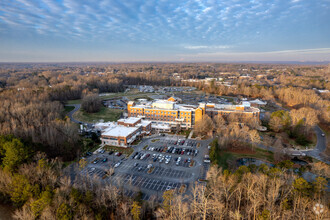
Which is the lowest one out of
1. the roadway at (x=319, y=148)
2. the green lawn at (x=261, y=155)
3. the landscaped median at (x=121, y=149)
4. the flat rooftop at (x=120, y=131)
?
the roadway at (x=319, y=148)

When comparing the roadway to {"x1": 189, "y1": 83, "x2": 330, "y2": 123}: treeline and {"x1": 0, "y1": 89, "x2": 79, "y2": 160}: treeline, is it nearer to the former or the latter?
{"x1": 189, "y1": 83, "x2": 330, "y2": 123}: treeline

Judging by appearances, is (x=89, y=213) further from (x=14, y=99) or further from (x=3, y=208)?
(x=14, y=99)

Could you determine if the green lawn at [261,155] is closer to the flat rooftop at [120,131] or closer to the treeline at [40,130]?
the flat rooftop at [120,131]

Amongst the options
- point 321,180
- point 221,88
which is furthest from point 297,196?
point 221,88

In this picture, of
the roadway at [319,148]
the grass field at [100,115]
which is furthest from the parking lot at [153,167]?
the grass field at [100,115]

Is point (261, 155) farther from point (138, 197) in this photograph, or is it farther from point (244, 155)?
point (138, 197)

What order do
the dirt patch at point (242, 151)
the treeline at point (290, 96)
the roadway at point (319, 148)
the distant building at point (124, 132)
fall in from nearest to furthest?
the roadway at point (319, 148) < the dirt patch at point (242, 151) < the distant building at point (124, 132) < the treeline at point (290, 96)

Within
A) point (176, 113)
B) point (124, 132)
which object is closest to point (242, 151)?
point (176, 113)
